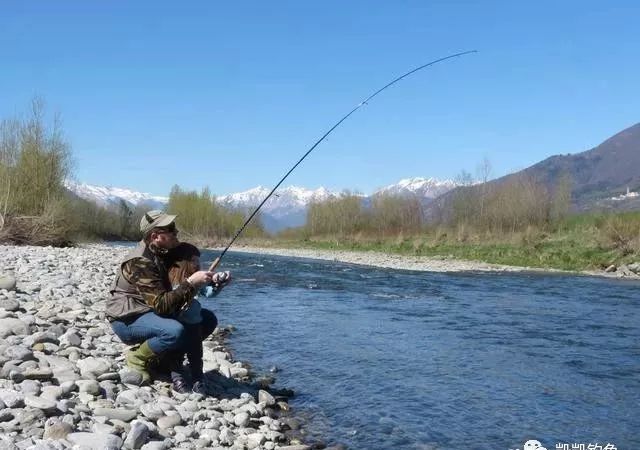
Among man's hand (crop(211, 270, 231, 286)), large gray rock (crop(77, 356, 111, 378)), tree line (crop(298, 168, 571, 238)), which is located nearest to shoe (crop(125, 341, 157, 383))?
large gray rock (crop(77, 356, 111, 378))

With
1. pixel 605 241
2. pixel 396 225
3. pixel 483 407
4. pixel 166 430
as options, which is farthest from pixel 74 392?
pixel 396 225

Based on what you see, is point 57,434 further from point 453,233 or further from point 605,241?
point 453,233

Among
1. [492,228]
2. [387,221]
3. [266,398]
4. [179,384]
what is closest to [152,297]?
[179,384]

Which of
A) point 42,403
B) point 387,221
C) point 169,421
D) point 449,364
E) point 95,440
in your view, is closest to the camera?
point 95,440

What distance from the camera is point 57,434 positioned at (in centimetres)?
338

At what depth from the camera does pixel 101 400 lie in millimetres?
4188

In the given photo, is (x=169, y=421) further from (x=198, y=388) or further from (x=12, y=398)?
(x=12, y=398)

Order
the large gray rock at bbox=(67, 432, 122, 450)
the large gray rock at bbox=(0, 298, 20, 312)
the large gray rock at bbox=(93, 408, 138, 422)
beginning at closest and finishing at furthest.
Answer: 1. the large gray rock at bbox=(67, 432, 122, 450)
2. the large gray rock at bbox=(93, 408, 138, 422)
3. the large gray rock at bbox=(0, 298, 20, 312)

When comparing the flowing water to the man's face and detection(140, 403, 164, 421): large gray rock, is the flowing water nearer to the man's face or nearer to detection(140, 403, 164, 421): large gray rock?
detection(140, 403, 164, 421): large gray rock

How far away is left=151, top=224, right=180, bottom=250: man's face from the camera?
14.9ft

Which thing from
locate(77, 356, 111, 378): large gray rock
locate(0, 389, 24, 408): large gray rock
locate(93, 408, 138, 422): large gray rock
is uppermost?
locate(0, 389, 24, 408): large gray rock

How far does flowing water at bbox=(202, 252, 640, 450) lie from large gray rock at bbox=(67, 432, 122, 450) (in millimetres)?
1749

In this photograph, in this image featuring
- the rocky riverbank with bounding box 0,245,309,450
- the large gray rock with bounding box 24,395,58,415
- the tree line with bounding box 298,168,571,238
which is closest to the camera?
the rocky riverbank with bounding box 0,245,309,450

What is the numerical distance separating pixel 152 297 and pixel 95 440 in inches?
49.5
